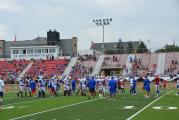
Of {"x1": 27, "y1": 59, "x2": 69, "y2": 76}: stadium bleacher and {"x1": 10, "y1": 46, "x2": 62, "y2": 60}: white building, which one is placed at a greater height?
{"x1": 10, "y1": 46, "x2": 62, "y2": 60}: white building

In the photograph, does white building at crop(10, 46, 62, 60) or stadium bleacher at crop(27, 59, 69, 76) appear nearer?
stadium bleacher at crop(27, 59, 69, 76)

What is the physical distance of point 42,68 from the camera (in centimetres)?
6688

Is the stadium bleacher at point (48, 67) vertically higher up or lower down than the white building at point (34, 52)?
lower down

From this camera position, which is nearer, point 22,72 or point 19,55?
point 22,72

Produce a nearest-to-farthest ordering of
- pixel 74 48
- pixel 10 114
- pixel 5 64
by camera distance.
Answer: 1. pixel 10 114
2. pixel 5 64
3. pixel 74 48

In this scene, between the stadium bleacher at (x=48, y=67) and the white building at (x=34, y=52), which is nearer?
the stadium bleacher at (x=48, y=67)

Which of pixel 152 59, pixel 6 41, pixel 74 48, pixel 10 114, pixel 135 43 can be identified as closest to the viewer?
pixel 10 114

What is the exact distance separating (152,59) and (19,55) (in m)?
25.2

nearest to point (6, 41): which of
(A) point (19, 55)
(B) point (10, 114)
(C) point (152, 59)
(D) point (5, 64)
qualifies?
(A) point (19, 55)

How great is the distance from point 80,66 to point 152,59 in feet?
36.0

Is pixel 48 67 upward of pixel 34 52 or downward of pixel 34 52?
downward

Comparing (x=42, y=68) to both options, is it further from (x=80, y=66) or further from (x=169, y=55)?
(x=169, y=55)

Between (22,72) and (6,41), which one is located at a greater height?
(6,41)

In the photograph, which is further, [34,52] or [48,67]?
[34,52]
